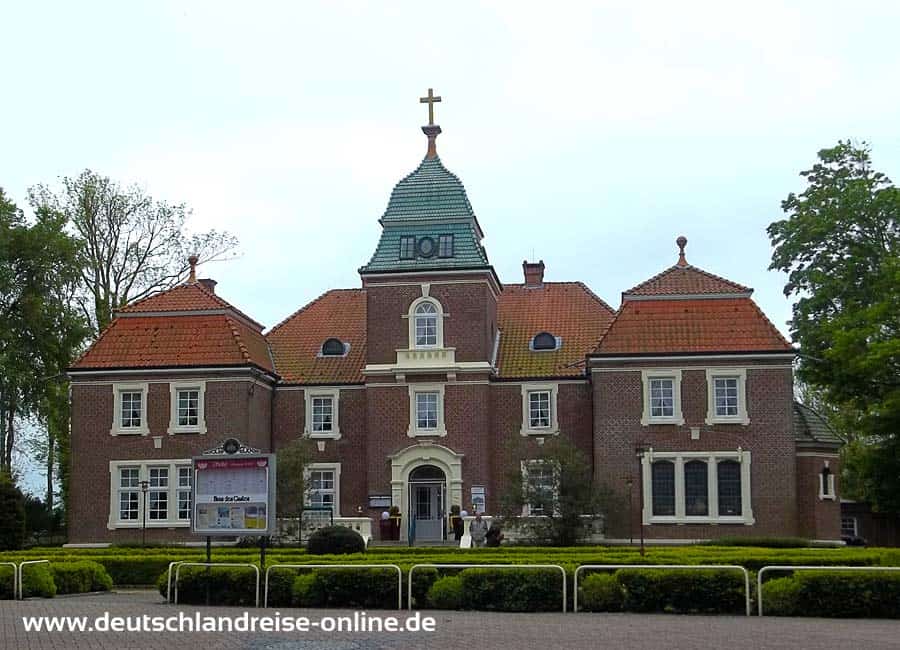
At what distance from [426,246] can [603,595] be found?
23.6 meters

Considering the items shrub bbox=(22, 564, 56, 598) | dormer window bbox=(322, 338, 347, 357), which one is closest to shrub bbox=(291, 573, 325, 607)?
shrub bbox=(22, 564, 56, 598)

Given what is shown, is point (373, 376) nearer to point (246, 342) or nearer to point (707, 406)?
point (246, 342)

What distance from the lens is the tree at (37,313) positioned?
163 ft

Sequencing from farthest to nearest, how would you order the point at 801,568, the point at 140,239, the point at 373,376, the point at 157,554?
the point at 140,239 < the point at 373,376 < the point at 157,554 < the point at 801,568

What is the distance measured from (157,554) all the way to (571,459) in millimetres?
12428

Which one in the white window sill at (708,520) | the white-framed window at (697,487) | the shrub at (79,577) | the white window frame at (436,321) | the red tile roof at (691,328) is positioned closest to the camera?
the shrub at (79,577)

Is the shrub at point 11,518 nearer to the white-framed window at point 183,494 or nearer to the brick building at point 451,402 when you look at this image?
the brick building at point 451,402

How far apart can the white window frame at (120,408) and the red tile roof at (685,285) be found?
632 inches

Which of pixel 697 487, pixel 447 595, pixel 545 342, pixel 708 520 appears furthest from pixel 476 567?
pixel 545 342

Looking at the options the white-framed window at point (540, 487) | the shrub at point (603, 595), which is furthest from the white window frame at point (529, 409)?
the shrub at point (603, 595)

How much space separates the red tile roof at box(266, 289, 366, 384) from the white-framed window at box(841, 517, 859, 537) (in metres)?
20.2

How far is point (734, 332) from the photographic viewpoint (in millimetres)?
40406

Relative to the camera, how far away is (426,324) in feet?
140

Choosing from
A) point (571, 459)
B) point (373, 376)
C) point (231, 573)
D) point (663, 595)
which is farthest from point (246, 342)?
point (663, 595)
